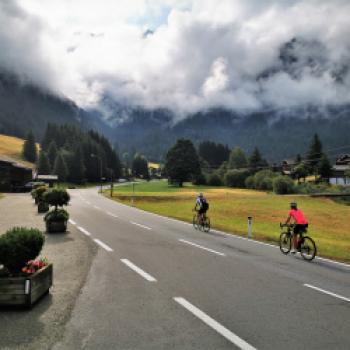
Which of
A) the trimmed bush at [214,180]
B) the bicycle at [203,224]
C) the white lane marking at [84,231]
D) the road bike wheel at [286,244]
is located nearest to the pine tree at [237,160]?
the trimmed bush at [214,180]

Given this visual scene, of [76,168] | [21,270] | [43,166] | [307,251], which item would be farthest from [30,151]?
[21,270]

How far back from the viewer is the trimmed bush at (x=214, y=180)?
132250 mm

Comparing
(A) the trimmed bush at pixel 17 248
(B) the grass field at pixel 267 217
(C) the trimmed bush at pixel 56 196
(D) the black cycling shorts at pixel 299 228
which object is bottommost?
(B) the grass field at pixel 267 217

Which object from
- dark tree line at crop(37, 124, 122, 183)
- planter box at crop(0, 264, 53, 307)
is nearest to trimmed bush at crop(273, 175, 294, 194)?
dark tree line at crop(37, 124, 122, 183)

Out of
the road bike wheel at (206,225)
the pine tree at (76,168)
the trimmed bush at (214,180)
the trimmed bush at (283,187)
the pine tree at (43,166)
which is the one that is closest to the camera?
the road bike wheel at (206,225)

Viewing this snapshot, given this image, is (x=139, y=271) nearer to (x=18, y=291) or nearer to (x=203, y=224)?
(x=18, y=291)

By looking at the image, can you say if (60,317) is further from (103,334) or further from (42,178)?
(42,178)

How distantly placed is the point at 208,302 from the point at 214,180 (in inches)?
4910

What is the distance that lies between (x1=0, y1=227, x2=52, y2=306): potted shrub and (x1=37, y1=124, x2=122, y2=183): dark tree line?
10350 centimetres

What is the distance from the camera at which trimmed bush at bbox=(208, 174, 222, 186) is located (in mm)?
132250

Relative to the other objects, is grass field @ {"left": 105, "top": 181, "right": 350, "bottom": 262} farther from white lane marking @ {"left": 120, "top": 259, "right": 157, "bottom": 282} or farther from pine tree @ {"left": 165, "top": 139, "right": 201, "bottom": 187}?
pine tree @ {"left": 165, "top": 139, "right": 201, "bottom": 187}

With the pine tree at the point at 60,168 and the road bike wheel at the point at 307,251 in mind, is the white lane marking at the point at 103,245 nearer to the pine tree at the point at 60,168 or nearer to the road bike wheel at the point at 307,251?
the road bike wheel at the point at 307,251

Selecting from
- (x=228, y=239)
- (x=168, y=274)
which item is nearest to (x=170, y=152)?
(x=228, y=239)

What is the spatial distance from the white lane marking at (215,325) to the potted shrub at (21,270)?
110 inches
